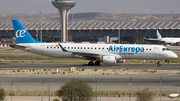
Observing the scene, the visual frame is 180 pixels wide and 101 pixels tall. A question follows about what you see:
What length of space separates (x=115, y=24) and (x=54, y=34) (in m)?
41.4

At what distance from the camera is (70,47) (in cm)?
4772

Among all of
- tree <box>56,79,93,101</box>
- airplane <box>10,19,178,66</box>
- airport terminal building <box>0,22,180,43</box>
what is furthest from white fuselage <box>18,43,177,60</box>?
airport terminal building <box>0,22,180,43</box>

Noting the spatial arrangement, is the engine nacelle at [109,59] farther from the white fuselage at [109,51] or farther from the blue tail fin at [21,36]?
the blue tail fin at [21,36]

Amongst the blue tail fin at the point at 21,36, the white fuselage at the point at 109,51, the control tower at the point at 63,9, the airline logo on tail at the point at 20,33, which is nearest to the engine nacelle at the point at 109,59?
the white fuselage at the point at 109,51

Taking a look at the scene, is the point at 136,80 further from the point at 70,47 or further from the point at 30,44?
the point at 30,44

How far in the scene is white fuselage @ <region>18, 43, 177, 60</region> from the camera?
4622cm

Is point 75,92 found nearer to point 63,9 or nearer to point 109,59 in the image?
point 109,59

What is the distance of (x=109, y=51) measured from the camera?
46.7 meters

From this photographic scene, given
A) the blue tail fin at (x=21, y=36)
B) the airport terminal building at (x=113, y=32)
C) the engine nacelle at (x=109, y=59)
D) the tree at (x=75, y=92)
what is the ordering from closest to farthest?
the tree at (x=75, y=92)
the engine nacelle at (x=109, y=59)
the blue tail fin at (x=21, y=36)
the airport terminal building at (x=113, y=32)

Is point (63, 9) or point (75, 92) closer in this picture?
point (75, 92)

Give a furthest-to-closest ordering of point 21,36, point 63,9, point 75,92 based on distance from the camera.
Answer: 1. point 63,9
2. point 21,36
3. point 75,92

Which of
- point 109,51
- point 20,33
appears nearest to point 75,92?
point 109,51

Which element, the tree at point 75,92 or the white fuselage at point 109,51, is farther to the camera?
the white fuselage at point 109,51

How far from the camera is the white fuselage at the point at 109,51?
1820 inches
